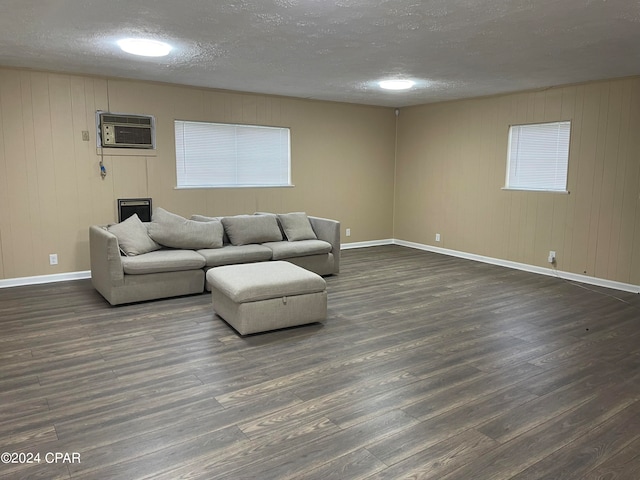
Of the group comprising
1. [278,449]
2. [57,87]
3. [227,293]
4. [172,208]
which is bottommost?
[278,449]

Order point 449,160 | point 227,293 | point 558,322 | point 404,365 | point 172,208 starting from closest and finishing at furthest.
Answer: point 404,365 < point 227,293 < point 558,322 < point 172,208 < point 449,160

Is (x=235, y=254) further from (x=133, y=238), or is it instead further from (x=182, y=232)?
(x=133, y=238)

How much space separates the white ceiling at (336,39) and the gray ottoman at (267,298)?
196 cm

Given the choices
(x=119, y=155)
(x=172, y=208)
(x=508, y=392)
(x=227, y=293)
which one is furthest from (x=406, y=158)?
(x=508, y=392)

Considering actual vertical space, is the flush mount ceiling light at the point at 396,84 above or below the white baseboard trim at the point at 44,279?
above

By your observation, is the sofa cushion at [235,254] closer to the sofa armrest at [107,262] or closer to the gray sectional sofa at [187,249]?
the gray sectional sofa at [187,249]

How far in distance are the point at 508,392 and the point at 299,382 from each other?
1298mm

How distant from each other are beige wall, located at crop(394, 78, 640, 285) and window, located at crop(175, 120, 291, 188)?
92.0 inches

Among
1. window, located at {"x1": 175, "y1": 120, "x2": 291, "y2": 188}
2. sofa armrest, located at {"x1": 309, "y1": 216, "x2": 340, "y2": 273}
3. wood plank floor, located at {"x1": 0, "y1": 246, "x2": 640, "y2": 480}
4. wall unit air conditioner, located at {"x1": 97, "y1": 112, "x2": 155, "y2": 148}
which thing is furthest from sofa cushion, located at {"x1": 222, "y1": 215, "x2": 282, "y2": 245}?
wall unit air conditioner, located at {"x1": 97, "y1": 112, "x2": 155, "y2": 148}

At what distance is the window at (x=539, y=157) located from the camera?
596 cm

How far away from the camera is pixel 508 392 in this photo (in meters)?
2.90

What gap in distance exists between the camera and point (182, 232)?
526 cm

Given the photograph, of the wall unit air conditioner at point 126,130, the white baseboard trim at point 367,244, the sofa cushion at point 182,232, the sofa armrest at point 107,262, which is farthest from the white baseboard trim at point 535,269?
the sofa armrest at point 107,262

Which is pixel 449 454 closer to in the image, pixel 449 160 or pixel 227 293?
pixel 227 293
